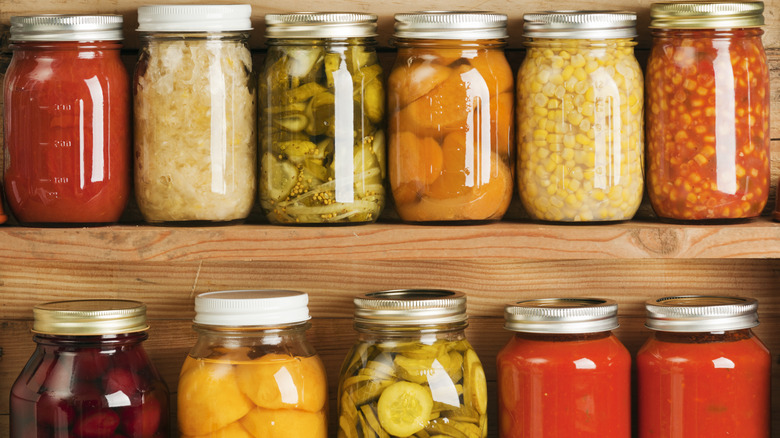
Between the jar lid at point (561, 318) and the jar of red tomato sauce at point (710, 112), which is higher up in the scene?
the jar of red tomato sauce at point (710, 112)

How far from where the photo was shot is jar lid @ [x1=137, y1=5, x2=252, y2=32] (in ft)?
3.32

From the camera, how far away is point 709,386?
1.04 meters

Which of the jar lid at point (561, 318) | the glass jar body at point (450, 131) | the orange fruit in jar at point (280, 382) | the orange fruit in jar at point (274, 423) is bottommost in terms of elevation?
the orange fruit in jar at point (274, 423)

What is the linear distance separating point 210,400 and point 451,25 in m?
0.53

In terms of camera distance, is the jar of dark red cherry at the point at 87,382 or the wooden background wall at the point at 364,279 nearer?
the jar of dark red cherry at the point at 87,382

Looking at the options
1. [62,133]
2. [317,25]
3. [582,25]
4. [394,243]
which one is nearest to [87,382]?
[62,133]

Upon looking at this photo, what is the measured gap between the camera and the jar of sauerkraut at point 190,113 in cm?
102

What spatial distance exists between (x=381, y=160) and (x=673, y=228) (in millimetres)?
357

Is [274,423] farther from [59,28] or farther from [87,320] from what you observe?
[59,28]

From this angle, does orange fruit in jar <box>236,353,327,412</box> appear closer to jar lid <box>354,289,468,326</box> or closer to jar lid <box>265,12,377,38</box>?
jar lid <box>354,289,468,326</box>

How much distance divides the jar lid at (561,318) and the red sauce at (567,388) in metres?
0.02

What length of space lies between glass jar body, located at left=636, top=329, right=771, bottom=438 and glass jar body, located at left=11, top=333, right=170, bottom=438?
2.01 feet

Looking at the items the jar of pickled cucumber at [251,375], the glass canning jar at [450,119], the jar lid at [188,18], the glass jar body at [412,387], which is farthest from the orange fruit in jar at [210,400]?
the jar lid at [188,18]

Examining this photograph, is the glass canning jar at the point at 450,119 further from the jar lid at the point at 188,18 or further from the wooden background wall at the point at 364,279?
the jar lid at the point at 188,18
